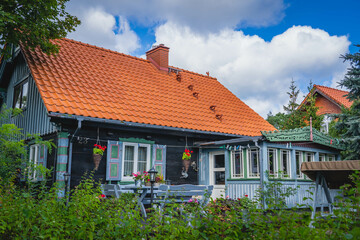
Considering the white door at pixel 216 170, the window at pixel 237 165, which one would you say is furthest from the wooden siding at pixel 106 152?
the window at pixel 237 165

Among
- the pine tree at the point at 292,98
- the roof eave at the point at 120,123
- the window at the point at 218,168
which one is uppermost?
the pine tree at the point at 292,98

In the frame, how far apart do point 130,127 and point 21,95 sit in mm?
5097

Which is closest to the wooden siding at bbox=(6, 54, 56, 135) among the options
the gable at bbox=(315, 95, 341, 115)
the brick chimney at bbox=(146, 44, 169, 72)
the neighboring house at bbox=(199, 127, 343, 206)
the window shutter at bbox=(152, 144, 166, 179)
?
the window shutter at bbox=(152, 144, 166, 179)

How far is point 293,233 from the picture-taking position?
2893 mm

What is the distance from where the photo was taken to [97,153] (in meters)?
10.7

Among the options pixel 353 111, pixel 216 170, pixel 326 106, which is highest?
pixel 326 106

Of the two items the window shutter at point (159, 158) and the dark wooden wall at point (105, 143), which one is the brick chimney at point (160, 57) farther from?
the window shutter at point (159, 158)

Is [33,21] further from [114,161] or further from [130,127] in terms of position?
[114,161]

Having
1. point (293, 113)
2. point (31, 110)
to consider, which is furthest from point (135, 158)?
point (293, 113)

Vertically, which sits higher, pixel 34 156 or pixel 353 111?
pixel 353 111

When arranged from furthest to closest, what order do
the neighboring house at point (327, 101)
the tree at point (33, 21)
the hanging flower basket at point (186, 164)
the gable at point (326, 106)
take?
the gable at point (326, 106) → the neighboring house at point (327, 101) → the hanging flower basket at point (186, 164) → the tree at point (33, 21)

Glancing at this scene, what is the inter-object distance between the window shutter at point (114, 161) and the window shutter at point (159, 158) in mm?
1343

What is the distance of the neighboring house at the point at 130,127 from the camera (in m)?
10.7

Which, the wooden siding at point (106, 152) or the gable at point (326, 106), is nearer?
the wooden siding at point (106, 152)
